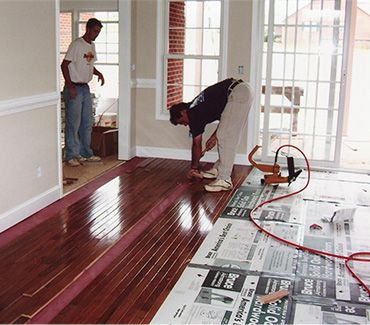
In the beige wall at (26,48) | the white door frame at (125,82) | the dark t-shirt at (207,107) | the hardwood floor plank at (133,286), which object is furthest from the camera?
the white door frame at (125,82)

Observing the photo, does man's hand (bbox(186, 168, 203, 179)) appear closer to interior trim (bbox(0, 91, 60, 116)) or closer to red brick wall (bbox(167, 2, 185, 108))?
red brick wall (bbox(167, 2, 185, 108))

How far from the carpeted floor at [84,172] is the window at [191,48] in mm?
1023

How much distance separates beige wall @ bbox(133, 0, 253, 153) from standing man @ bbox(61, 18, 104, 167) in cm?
62

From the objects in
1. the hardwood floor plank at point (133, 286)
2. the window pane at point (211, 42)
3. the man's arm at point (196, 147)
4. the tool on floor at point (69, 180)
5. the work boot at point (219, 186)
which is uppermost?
the window pane at point (211, 42)

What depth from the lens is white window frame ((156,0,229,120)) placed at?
20.5 ft

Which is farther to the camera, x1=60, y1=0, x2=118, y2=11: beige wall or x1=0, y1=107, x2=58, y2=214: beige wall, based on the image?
x1=60, y1=0, x2=118, y2=11: beige wall

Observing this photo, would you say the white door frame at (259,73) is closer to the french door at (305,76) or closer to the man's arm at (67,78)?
the french door at (305,76)

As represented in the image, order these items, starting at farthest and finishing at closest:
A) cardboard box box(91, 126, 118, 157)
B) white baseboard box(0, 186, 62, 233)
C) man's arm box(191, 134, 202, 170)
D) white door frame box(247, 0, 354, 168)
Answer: cardboard box box(91, 126, 118, 157)
white door frame box(247, 0, 354, 168)
man's arm box(191, 134, 202, 170)
white baseboard box(0, 186, 62, 233)

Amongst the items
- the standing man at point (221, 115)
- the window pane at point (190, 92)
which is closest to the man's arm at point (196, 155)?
the standing man at point (221, 115)

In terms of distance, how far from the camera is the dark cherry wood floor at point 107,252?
2902mm

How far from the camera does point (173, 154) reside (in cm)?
671

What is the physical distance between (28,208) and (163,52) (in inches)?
117

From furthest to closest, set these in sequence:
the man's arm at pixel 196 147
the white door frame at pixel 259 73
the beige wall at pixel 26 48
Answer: the white door frame at pixel 259 73, the man's arm at pixel 196 147, the beige wall at pixel 26 48

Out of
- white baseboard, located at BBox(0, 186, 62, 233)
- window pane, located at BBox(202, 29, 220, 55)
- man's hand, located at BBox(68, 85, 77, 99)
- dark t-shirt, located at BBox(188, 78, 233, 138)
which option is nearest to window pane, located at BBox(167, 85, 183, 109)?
window pane, located at BBox(202, 29, 220, 55)
